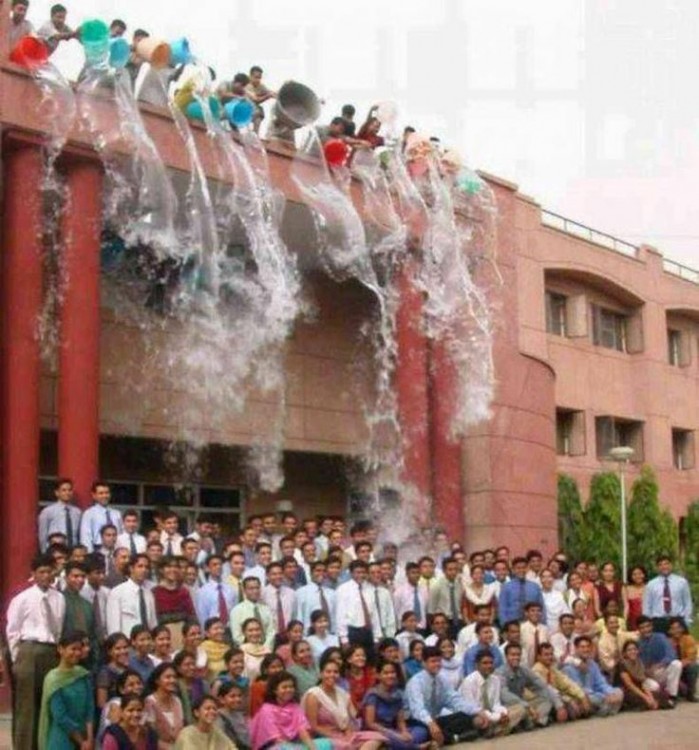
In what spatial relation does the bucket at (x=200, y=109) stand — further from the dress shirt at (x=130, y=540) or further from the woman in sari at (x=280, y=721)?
the woman in sari at (x=280, y=721)

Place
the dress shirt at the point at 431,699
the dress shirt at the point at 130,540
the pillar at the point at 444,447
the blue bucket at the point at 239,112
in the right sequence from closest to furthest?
the dress shirt at the point at 431,699 < the dress shirt at the point at 130,540 < the blue bucket at the point at 239,112 < the pillar at the point at 444,447

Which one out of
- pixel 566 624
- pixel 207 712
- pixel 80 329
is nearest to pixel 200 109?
pixel 80 329

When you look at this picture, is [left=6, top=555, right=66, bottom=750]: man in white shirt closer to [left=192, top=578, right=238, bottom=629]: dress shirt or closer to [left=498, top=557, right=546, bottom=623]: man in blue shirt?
[left=192, top=578, right=238, bottom=629]: dress shirt

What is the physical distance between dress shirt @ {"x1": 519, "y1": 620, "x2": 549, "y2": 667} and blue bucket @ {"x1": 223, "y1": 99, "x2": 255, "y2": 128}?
7039mm

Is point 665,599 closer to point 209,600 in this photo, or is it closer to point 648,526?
point 209,600

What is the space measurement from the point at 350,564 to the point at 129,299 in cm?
680

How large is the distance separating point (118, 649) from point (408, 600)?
3.99m

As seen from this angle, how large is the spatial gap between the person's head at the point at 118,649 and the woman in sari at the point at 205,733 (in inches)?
29.4

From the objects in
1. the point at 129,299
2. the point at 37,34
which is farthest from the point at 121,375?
the point at 37,34

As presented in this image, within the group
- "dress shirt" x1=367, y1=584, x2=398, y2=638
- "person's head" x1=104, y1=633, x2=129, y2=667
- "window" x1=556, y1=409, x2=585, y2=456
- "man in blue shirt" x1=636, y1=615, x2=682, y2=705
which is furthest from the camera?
"window" x1=556, y1=409, x2=585, y2=456

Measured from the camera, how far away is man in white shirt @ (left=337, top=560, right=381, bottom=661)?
12148 mm

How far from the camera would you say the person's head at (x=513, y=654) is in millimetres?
12586

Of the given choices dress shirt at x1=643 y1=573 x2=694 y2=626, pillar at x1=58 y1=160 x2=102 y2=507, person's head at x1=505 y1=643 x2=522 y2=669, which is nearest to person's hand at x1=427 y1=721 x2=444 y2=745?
person's head at x1=505 y1=643 x2=522 y2=669

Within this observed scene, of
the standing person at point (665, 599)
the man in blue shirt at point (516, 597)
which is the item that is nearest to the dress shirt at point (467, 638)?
the man in blue shirt at point (516, 597)
